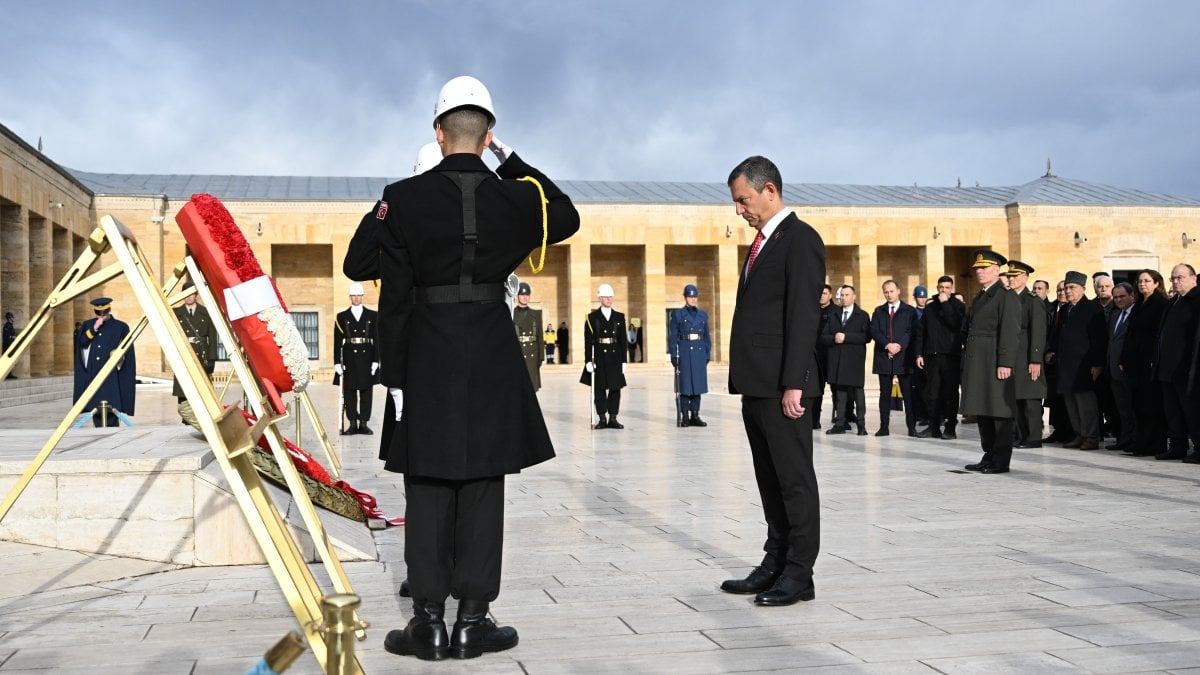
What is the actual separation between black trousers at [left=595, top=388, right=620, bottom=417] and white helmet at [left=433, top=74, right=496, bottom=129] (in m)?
11.0

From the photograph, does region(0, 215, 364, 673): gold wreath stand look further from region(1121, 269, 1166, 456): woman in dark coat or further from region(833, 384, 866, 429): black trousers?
region(833, 384, 866, 429): black trousers

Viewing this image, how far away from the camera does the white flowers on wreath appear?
330cm

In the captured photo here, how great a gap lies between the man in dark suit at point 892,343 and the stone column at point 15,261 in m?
Result: 21.0

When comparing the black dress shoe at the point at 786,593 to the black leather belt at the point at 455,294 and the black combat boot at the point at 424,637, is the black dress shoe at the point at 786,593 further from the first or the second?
the black leather belt at the point at 455,294

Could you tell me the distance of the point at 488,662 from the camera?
3.63 meters

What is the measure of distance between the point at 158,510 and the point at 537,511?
2628 mm

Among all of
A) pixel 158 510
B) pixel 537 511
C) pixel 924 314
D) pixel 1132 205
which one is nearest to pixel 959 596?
pixel 537 511

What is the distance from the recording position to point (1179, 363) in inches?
393

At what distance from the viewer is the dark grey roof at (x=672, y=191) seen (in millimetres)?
40781

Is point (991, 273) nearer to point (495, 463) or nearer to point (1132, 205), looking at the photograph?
point (495, 463)

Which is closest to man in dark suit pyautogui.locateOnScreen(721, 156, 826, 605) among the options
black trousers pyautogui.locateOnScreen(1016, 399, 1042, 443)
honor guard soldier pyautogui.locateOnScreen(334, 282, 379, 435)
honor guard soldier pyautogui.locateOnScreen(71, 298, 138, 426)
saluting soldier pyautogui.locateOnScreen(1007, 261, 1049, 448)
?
saluting soldier pyautogui.locateOnScreen(1007, 261, 1049, 448)

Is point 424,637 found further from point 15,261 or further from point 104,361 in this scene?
point 15,261

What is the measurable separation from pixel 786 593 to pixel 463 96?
2.38 meters

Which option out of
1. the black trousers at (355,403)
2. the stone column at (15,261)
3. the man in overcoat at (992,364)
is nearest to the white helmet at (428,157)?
the man in overcoat at (992,364)
